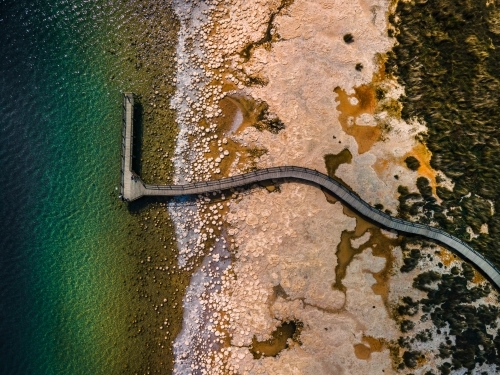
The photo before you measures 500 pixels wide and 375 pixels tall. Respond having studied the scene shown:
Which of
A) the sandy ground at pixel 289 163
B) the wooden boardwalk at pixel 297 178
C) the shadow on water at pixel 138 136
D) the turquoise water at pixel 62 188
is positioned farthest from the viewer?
the turquoise water at pixel 62 188

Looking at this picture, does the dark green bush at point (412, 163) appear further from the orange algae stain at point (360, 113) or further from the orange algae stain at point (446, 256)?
the orange algae stain at point (446, 256)

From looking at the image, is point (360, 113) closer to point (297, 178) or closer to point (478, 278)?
point (297, 178)

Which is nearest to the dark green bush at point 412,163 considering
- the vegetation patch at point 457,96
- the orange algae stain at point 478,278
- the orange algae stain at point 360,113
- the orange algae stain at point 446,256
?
the vegetation patch at point 457,96

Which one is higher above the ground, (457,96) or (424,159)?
(457,96)

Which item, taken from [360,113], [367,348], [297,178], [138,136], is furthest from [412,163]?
[138,136]

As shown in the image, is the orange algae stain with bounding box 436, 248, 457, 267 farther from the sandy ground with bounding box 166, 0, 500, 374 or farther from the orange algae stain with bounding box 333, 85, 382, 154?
the orange algae stain with bounding box 333, 85, 382, 154

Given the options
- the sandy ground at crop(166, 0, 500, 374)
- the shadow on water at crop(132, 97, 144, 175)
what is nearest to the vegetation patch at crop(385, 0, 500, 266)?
the sandy ground at crop(166, 0, 500, 374)

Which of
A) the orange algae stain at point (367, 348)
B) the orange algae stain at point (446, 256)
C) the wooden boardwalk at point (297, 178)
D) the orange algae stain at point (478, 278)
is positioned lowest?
the orange algae stain at point (367, 348)

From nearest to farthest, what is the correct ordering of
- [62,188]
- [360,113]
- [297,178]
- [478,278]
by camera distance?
[478,278] < [360,113] < [297,178] < [62,188]
